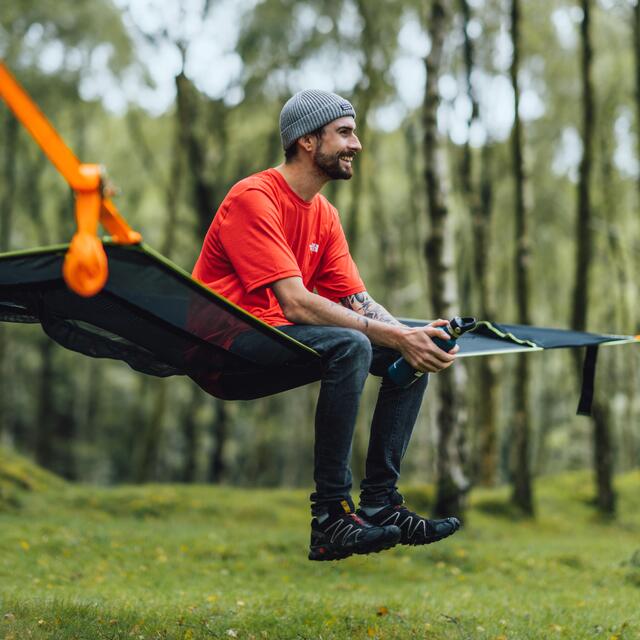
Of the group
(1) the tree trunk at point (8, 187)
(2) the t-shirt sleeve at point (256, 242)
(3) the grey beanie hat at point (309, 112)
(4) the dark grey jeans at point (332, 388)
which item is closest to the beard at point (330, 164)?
(3) the grey beanie hat at point (309, 112)

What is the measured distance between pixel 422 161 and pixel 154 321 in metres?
9.64

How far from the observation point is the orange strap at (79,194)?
2436 millimetres

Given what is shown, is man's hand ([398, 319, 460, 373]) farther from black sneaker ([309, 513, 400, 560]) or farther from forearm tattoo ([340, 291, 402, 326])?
black sneaker ([309, 513, 400, 560])

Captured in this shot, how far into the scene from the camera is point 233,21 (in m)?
15.3

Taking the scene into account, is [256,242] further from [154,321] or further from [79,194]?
[79,194]

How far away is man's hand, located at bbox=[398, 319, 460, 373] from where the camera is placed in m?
3.39

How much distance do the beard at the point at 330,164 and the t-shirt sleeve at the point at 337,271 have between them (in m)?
0.30

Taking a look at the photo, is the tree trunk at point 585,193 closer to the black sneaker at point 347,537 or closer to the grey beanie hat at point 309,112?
the grey beanie hat at point 309,112

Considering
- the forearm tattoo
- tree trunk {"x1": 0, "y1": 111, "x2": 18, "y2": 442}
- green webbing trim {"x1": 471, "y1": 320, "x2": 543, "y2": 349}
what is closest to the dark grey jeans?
the forearm tattoo

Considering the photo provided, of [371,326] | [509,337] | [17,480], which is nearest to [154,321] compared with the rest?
[371,326]

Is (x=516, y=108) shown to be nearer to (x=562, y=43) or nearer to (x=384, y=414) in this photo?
(x=562, y=43)

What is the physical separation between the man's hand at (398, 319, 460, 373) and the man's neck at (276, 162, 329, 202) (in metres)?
0.74

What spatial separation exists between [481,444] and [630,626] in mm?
9447

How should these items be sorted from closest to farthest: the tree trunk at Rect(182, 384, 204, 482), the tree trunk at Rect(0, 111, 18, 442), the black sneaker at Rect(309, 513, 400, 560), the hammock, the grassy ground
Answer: the hammock
the black sneaker at Rect(309, 513, 400, 560)
the grassy ground
the tree trunk at Rect(0, 111, 18, 442)
the tree trunk at Rect(182, 384, 204, 482)
